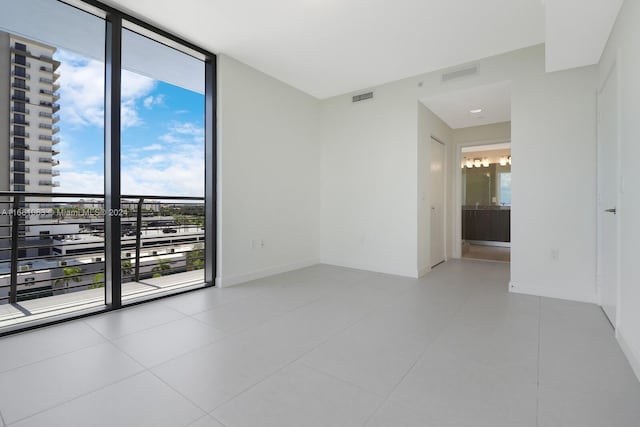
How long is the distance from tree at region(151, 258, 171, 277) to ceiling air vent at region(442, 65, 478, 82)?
448 cm

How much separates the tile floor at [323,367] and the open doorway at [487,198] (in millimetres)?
4734

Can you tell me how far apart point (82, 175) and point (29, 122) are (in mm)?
687

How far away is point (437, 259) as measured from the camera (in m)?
5.10

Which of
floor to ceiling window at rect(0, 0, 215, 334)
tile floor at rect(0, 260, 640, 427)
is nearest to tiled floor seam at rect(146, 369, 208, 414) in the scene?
tile floor at rect(0, 260, 640, 427)

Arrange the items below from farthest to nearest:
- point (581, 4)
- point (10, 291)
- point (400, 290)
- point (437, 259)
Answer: point (437, 259)
point (400, 290)
point (10, 291)
point (581, 4)

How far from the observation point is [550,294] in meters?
3.30

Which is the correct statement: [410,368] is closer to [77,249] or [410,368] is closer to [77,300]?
[77,300]

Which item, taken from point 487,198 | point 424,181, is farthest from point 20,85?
point 487,198

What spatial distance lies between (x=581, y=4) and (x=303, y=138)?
11.5 ft

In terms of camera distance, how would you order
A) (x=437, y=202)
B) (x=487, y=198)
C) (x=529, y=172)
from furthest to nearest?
(x=487, y=198) → (x=437, y=202) → (x=529, y=172)

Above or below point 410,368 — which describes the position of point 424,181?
above

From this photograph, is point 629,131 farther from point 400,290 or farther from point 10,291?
point 10,291

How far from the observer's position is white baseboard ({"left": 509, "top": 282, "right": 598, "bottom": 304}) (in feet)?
10.2

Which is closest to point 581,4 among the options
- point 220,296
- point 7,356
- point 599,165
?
point 599,165
